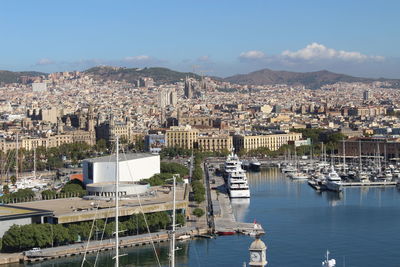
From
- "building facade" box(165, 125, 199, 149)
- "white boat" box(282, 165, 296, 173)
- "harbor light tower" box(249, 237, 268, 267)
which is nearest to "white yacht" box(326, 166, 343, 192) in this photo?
"white boat" box(282, 165, 296, 173)

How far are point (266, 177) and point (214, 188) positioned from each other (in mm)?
7117

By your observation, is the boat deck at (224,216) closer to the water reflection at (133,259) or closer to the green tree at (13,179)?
the water reflection at (133,259)

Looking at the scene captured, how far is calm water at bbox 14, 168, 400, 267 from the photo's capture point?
69.2 feet

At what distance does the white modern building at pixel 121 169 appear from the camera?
3156 cm

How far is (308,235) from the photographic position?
24.6 m

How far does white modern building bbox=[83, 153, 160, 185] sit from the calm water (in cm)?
396

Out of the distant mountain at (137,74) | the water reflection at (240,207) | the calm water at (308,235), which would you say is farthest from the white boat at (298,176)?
the distant mountain at (137,74)

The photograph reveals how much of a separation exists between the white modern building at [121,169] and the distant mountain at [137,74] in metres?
133

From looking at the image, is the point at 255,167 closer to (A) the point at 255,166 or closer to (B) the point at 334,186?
(A) the point at 255,166

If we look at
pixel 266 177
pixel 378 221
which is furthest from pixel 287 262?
pixel 266 177

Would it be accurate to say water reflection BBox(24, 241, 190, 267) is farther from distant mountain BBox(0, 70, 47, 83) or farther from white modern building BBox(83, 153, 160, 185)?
distant mountain BBox(0, 70, 47, 83)

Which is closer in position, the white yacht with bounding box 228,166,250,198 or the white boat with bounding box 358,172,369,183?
the white yacht with bounding box 228,166,250,198

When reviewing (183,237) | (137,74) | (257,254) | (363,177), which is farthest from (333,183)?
(137,74)

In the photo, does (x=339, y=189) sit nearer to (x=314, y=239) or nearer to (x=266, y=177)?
(x=266, y=177)
